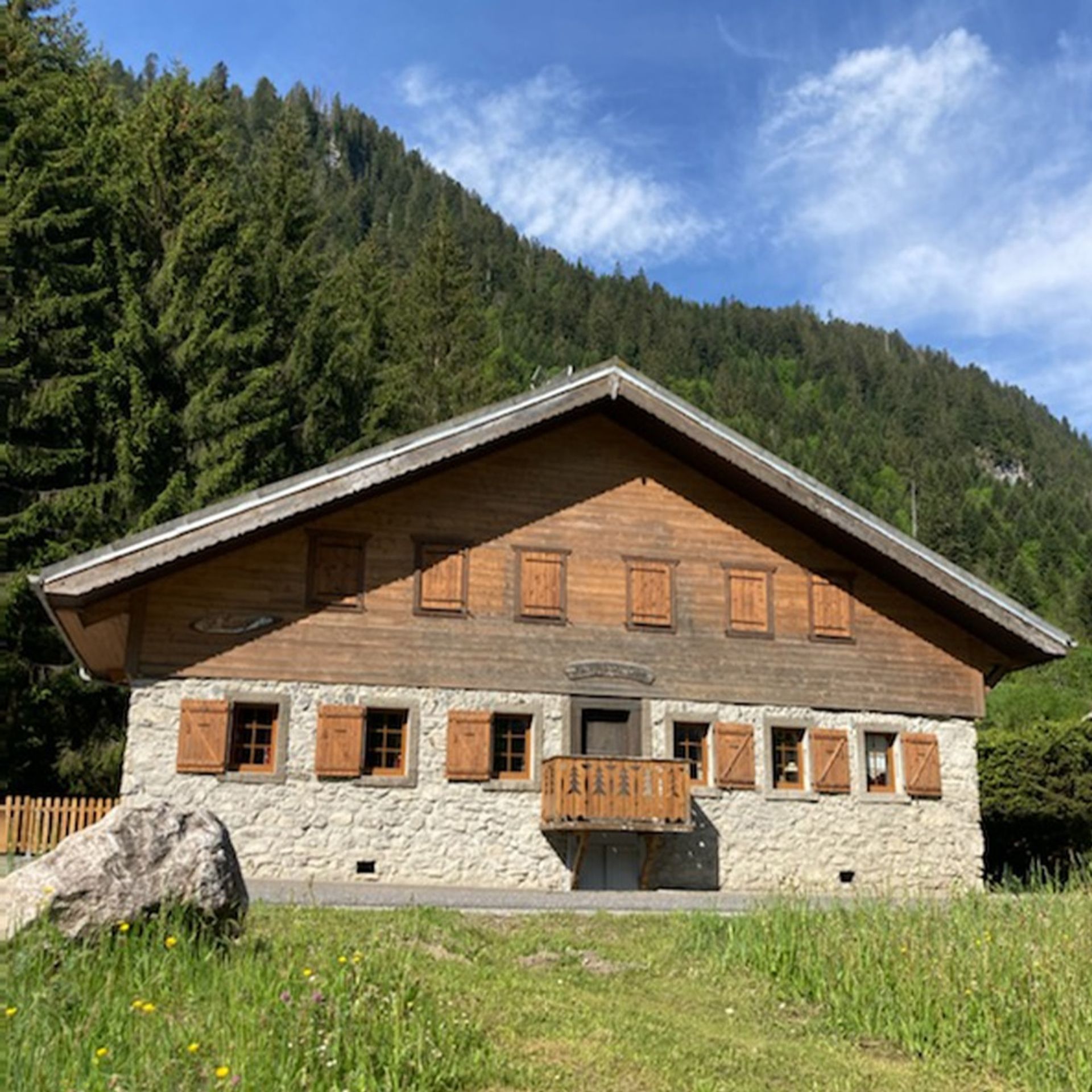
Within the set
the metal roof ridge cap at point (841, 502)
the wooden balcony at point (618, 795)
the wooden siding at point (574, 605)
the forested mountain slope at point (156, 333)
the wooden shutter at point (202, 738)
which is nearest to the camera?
the wooden shutter at point (202, 738)

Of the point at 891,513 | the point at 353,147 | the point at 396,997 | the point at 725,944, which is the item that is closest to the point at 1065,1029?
the point at 725,944

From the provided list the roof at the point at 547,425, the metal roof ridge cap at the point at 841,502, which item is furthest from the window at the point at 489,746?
the metal roof ridge cap at the point at 841,502

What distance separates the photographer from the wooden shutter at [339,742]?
16766mm

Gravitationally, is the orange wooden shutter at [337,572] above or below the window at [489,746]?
above

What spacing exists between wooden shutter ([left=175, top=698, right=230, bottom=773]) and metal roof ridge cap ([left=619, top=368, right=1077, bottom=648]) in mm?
7636

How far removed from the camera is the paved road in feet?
40.9

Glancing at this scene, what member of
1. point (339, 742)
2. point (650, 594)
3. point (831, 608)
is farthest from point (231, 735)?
point (831, 608)

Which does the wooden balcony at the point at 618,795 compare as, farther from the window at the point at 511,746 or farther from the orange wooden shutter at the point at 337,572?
the orange wooden shutter at the point at 337,572

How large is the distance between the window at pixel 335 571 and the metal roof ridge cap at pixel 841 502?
15.8 feet

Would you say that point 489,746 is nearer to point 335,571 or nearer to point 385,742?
point 385,742

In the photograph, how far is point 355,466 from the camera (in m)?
17.0

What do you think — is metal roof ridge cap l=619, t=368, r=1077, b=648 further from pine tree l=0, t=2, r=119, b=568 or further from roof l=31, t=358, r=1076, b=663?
pine tree l=0, t=2, r=119, b=568

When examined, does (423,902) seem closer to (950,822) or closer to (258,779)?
(258,779)

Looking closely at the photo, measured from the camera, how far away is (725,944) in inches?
388
